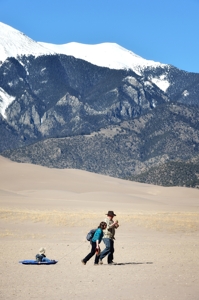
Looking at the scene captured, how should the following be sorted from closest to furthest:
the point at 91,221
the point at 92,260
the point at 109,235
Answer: the point at 109,235 < the point at 92,260 < the point at 91,221

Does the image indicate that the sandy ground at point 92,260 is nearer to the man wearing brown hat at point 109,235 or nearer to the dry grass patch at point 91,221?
the dry grass patch at point 91,221

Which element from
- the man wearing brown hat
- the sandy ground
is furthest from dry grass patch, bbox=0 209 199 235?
the man wearing brown hat

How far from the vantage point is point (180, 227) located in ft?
148

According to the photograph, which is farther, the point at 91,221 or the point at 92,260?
the point at 91,221

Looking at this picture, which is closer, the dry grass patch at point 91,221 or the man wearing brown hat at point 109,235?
the man wearing brown hat at point 109,235

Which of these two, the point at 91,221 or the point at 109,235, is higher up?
the point at 91,221

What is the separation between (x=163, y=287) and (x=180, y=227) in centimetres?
2516

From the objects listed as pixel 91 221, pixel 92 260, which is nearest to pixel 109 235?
pixel 92 260

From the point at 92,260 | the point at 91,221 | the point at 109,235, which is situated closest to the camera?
the point at 109,235

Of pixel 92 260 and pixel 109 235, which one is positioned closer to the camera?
pixel 109 235

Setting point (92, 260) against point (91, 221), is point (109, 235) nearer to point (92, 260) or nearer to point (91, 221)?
point (92, 260)

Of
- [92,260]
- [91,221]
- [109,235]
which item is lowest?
[92,260]

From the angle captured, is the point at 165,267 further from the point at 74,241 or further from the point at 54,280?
the point at 74,241

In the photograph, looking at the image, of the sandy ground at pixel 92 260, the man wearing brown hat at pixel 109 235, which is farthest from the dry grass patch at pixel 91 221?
the man wearing brown hat at pixel 109 235
